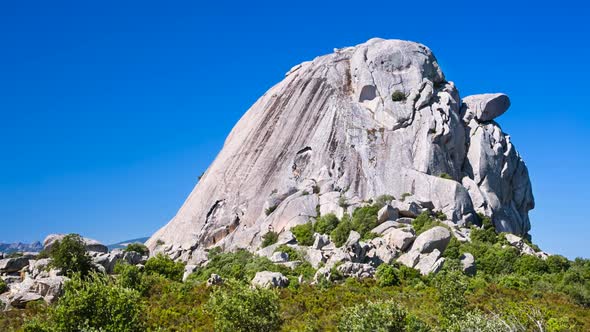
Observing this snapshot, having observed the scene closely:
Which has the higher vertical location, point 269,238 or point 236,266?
point 269,238

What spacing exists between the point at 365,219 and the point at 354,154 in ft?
61.1

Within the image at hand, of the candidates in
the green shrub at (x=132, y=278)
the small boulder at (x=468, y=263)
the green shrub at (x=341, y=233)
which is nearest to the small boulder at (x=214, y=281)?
the green shrub at (x=132, y=278)

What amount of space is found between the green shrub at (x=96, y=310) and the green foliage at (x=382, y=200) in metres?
48.4

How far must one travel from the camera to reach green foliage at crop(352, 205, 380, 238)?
7650cm

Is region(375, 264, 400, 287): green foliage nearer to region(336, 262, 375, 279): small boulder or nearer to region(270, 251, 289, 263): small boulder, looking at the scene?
region(336, 262, 375, 279): small boulder

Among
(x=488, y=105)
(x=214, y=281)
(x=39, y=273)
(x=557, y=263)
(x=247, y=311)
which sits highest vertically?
(x=488, y=105)

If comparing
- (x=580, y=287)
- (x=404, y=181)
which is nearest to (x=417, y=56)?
(x=404, y=181)

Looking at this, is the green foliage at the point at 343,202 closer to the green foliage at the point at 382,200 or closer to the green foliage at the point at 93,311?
the green foliage at the point at 382,200

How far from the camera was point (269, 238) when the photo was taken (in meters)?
82.0

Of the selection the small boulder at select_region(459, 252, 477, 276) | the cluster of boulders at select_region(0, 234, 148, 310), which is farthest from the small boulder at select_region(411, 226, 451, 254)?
the cluster of boulders at select_region(0, 234, 148, 310)

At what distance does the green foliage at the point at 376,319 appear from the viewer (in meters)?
39.7

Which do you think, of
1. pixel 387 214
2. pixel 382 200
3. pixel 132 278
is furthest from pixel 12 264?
pixel 382 200

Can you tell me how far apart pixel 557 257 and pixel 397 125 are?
3133 cm

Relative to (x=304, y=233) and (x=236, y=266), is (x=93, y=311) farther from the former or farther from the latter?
(x=304, y=233)
